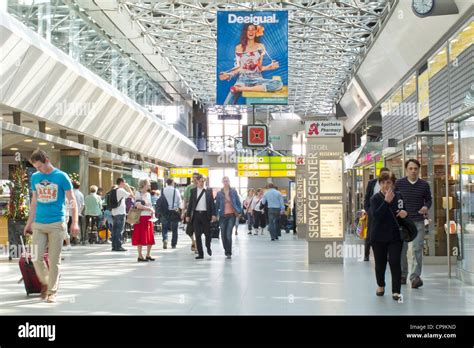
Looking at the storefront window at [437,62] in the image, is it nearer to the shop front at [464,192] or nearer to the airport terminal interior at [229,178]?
the airport terminal interior at [229,178]

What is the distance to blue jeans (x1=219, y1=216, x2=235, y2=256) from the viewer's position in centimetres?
1532

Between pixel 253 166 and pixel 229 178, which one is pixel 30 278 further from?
pixel 253 166

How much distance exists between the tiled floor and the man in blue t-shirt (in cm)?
43

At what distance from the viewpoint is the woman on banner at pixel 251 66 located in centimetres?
1642

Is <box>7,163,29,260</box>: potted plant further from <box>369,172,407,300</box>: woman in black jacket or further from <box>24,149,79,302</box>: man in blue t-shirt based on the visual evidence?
<box>369,172,407,300</box>: woman in black jacket

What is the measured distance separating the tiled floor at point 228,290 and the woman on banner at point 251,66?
4.29m

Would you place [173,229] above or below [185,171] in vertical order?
below

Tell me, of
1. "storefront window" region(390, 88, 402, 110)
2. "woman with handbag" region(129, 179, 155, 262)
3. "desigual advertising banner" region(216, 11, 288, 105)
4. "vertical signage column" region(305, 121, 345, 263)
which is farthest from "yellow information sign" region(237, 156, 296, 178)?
"vertical signage column" region(305, 121, 345, 263)

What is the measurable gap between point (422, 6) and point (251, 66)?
404 cm

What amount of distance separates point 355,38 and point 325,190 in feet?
67.1

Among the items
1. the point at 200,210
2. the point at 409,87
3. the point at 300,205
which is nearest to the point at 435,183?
the point at 200,210

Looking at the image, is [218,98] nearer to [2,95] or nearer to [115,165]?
[2,95]

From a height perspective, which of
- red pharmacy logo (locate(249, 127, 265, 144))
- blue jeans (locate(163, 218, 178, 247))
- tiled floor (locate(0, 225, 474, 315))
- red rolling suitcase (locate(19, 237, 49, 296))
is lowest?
tiled floor (locate(0, 225, 474, 315))

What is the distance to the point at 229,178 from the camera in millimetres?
19406
